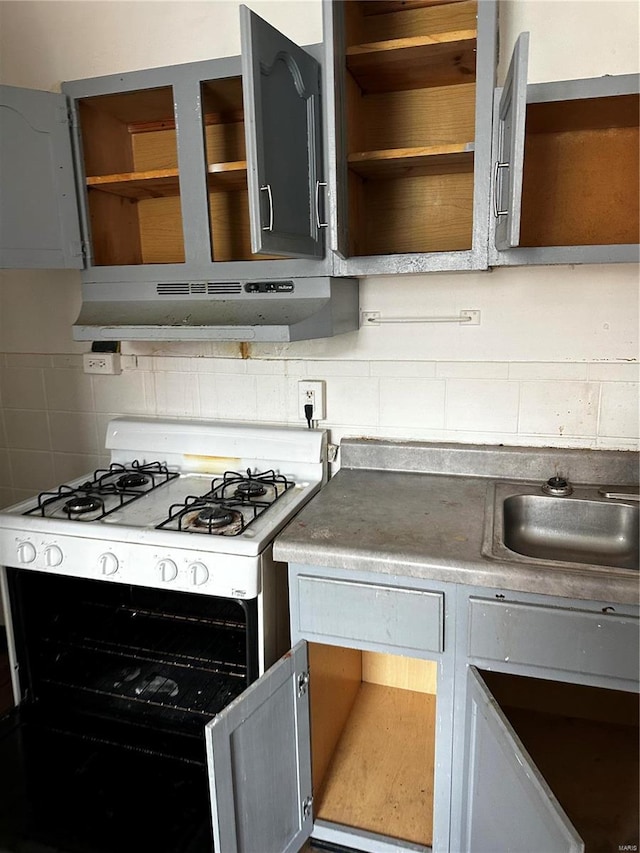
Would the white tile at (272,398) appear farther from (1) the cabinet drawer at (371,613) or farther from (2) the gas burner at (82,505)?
(1) the cabinet drawer at (371,613)

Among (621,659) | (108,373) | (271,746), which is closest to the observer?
(621,659)

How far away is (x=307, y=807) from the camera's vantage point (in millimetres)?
1550

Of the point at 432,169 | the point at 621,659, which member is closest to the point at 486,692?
the point at 621,659

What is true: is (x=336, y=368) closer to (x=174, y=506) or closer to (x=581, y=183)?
(x=174, y=506)

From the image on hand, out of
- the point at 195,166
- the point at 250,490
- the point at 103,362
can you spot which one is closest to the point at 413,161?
the point at 195,166

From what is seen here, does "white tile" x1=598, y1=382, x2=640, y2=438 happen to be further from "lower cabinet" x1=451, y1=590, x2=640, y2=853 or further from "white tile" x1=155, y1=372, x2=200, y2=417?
"white tile" x1=155, y1=372, x2=200, y2=417

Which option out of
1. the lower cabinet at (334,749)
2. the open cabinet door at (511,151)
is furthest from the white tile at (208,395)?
the open cabinet door at (511,151)

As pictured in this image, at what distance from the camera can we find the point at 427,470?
73.7 inches

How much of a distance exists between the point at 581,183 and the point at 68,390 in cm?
183

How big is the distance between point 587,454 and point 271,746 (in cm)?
115

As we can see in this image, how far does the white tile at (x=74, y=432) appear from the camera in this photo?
2.24 metres

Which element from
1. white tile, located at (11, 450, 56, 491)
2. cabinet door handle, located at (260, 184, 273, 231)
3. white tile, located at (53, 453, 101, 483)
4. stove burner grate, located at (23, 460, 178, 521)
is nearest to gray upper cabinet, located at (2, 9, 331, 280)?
cabinet door handle, located at (260, 184, 273, 231)

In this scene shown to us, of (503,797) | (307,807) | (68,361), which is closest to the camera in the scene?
(503,797)

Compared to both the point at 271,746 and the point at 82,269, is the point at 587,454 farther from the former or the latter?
the point at 82,269
